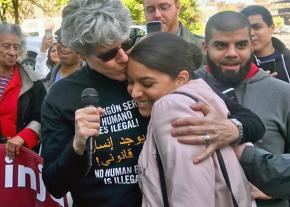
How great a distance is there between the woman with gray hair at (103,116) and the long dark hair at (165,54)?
10 cm

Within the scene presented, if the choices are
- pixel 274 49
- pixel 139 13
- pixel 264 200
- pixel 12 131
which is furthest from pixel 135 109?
pixel 139 13

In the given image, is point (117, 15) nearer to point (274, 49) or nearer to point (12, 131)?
point (12, 131)

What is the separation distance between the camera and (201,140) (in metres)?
1.86

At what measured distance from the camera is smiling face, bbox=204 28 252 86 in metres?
2.88

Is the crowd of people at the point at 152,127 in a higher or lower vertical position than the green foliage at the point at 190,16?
higher

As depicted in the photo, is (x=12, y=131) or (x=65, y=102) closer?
(x=65, y=102)

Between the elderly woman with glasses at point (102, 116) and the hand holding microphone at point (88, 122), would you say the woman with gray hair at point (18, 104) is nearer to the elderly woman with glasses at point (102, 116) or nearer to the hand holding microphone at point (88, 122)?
the elderly woman with glasses at point (102, 116)

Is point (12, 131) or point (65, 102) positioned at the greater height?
point (65, 102)

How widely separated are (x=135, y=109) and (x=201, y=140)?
1.56 feet

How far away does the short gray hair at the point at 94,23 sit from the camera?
2.11m

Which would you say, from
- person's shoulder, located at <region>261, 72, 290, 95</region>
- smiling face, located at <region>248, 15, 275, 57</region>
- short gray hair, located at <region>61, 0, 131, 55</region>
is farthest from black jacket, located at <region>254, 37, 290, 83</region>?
short gray hair, located at <region>61, 0, 131, 55</region>

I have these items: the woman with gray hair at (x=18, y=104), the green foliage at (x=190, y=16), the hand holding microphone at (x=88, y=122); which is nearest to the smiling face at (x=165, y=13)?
the woman with gray hair at (x=18, y=104)

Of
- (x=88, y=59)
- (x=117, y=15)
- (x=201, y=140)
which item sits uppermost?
(x=117, y=15)

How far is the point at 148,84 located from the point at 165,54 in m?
0.14
